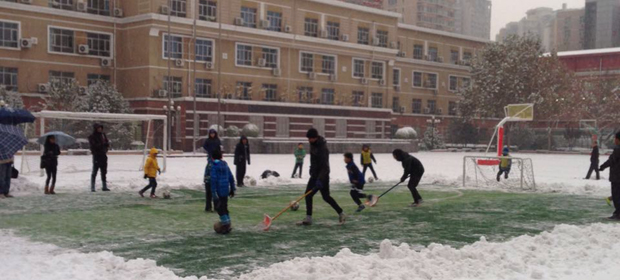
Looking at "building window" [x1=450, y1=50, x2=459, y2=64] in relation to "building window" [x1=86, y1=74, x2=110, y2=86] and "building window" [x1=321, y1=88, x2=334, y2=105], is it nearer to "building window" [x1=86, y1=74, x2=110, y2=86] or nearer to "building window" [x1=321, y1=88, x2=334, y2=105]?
"building window" [x1=321, y1=88, x2=334, y2=105]

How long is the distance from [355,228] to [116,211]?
18.1 ft

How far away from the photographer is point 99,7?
46469 millimetres

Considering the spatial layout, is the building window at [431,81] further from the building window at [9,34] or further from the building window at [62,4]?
the building window at [9,34]

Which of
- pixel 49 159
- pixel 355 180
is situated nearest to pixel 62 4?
pixel 49 159

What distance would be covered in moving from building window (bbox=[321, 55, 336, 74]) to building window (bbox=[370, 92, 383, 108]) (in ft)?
19.9

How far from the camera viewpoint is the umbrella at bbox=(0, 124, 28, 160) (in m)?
15.4

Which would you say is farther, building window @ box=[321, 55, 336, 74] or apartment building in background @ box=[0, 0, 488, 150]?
building window @ box=[321, 55, 336, 74]

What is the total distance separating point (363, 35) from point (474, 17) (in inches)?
4044

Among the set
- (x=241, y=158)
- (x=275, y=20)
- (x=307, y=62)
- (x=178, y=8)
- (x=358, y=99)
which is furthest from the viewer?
(x=358, y=99)

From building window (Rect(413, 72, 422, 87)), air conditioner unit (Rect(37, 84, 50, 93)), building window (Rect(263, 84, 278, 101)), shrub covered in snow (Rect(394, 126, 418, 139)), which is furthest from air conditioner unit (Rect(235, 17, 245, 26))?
building window (Rect(413, 72, 422, 87))

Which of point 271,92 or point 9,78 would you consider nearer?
point 9,78

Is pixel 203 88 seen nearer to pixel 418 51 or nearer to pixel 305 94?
pixel 305 94

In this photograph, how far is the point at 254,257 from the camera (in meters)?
8.66

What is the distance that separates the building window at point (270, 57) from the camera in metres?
52.5
